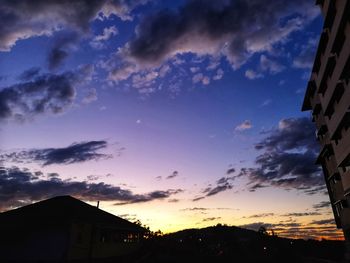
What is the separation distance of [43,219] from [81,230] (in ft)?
10.6

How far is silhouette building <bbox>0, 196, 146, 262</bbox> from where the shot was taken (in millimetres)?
25234

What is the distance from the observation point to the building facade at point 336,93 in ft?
84.3

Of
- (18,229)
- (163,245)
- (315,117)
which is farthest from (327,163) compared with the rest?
(18,229)

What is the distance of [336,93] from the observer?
28.5m

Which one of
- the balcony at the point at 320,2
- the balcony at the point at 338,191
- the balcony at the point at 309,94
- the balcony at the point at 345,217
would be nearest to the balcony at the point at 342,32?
the balcony at the point at 320,2

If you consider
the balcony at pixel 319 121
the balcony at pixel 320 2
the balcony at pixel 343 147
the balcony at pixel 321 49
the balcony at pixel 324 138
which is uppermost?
the balcony at pixel 320 2

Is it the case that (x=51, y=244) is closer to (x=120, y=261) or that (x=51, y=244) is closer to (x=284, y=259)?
(x=120, y=261)

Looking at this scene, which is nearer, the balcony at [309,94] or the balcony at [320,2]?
the balcony at [320,2]

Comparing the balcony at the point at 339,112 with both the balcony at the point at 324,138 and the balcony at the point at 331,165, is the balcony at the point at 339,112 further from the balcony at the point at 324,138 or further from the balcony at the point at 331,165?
the balcony at the point at 331,165

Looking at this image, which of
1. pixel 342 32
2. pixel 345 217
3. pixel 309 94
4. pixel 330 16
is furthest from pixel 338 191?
pixel 330 16

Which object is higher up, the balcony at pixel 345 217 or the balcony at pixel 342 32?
the balcony at pixel 342 32

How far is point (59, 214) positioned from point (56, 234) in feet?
7.32

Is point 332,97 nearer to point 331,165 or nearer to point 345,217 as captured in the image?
point 331,165

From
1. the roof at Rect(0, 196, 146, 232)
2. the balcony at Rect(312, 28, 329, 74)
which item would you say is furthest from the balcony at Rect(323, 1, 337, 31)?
the roof at Rect(0, 196, 146, 232)
